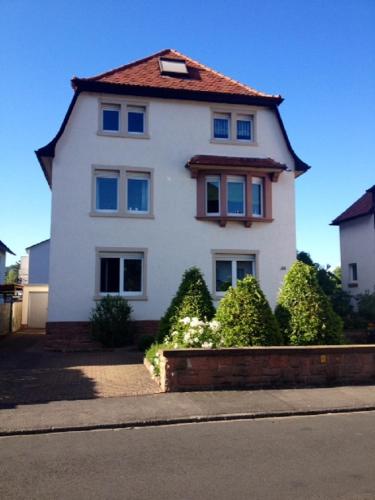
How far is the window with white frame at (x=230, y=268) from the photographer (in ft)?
59.2

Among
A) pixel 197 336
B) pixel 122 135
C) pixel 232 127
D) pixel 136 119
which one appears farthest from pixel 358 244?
pixel 197 336

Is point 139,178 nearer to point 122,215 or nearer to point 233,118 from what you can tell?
point 122,215

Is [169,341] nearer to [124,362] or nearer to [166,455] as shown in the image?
[124,362]

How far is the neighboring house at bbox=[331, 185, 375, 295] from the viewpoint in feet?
83.0

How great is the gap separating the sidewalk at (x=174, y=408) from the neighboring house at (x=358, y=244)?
56.6 ft

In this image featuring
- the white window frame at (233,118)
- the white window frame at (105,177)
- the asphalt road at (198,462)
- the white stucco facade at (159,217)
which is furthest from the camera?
the white window frame at (233,118)

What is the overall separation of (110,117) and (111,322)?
25.4 feet

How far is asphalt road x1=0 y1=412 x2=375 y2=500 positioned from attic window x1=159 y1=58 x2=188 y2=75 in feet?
50.9

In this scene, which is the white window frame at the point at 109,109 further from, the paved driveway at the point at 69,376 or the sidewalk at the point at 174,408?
the sidewalk at the point at 174,408

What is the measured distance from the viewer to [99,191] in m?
17.5

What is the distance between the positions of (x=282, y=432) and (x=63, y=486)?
3.21 m

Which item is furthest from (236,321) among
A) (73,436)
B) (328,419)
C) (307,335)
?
(73,436)

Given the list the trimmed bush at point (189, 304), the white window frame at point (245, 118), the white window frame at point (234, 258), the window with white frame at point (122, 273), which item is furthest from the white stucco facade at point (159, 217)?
the trimmed bush at point (189, 304)

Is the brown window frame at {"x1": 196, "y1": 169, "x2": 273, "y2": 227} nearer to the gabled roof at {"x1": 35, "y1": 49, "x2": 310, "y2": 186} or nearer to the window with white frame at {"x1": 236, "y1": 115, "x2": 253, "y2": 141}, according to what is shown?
the window with white frame at {"x1": 236, "y1": 115, "x2": 253, "y2": 141}
